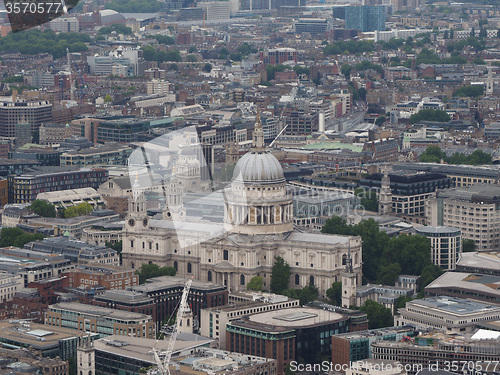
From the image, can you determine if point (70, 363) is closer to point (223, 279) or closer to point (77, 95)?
point (223, 279)

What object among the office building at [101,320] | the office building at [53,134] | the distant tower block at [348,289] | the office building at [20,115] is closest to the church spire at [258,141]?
the distant tower block at [348,289]

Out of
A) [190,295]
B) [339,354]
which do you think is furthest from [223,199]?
[339,354]

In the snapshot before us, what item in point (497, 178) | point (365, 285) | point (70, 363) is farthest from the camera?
point (497, 178)

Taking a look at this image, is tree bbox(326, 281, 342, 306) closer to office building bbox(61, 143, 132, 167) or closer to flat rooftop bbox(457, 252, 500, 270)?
flat rooftop bbox(457, 252, 500, 270)

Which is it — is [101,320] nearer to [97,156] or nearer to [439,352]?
[439,352]

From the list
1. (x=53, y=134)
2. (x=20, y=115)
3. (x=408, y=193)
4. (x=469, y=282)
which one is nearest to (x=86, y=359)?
(x=469, y=282)

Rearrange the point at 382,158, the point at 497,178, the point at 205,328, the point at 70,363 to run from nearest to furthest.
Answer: the point at 70,363
the point at 205,328
the point at 497,178
the point at 382,158

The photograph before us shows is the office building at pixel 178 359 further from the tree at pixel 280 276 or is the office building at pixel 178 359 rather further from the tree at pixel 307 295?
the tree at pixel 280 276
